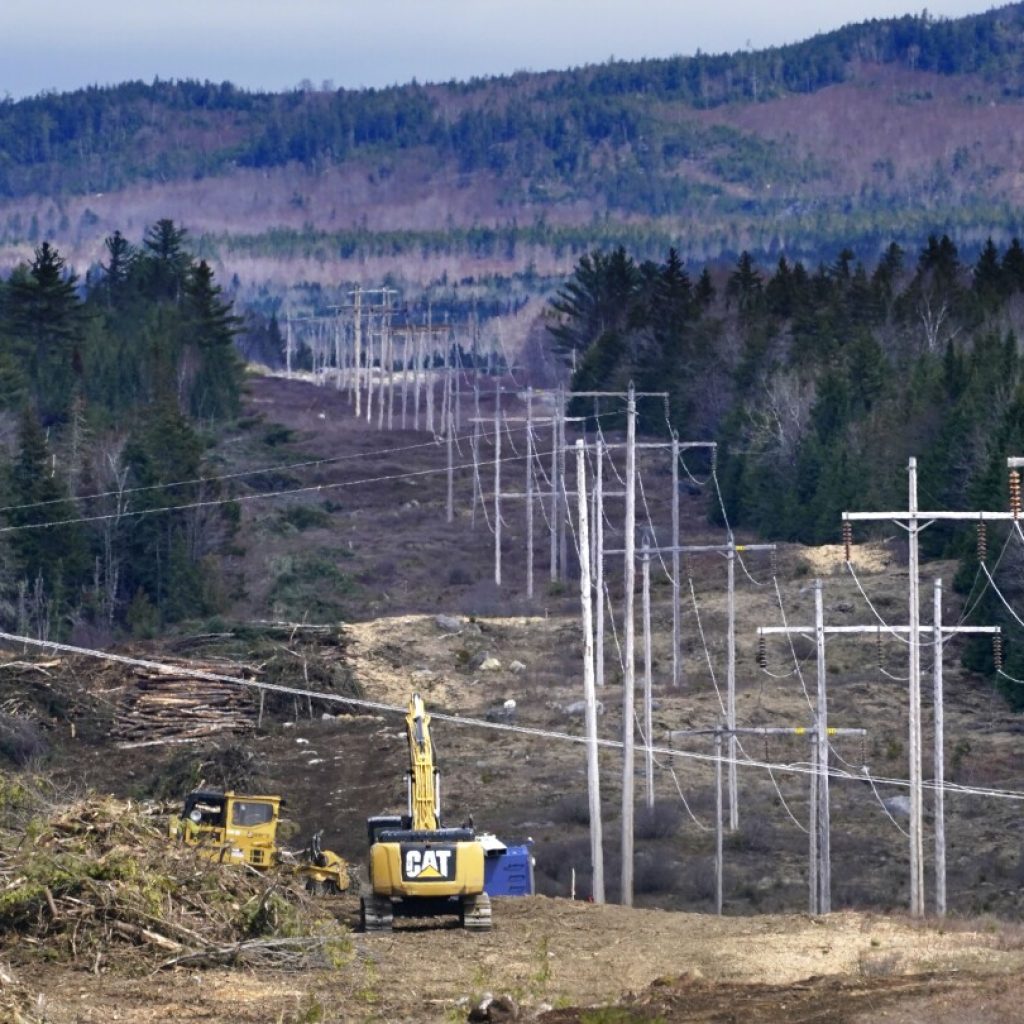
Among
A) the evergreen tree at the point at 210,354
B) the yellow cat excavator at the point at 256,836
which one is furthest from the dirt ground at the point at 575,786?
the evergreen tree at the point at 210,354

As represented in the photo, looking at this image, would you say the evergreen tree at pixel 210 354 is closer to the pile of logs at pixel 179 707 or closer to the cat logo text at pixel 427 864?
the pile of logs at pixel 179 707

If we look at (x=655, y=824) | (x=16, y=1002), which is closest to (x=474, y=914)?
(x=16, y=1002)

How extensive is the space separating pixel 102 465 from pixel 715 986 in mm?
63365

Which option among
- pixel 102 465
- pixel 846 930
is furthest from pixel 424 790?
pixel 102 465

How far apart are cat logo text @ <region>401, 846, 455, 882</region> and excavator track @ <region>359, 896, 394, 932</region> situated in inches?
25.0

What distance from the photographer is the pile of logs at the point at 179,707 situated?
60.8 meters

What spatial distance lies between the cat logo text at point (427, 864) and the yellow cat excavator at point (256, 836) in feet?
14.2

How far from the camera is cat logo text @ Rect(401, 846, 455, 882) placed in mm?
32844

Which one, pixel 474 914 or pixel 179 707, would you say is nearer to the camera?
pixel 474 914

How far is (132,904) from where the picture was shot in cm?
2906

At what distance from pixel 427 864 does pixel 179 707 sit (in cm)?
2969

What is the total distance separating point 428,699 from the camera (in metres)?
64.6

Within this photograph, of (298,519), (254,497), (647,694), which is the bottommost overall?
(298,519)

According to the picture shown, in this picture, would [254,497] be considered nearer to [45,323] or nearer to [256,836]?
[45,323]
